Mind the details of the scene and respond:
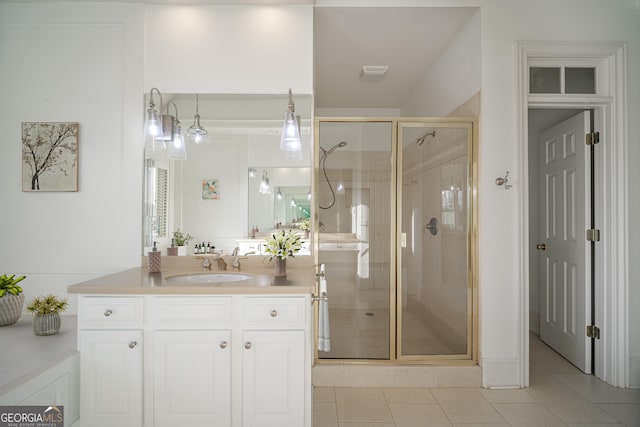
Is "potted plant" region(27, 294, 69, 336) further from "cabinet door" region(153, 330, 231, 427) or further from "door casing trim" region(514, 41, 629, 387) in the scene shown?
"door casing trim" region(514, 41, 629, 387)

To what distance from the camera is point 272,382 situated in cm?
188

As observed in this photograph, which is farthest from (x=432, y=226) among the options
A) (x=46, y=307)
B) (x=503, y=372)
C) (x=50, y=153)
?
(x=50, y=153)

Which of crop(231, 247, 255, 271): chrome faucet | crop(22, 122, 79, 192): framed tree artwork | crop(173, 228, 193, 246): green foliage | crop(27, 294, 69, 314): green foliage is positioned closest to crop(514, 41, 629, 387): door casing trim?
crop(231, 247, 255, 271): chrome faucet

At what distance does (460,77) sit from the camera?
9.98 feet

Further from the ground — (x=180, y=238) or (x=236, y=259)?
(x=180, y=238)

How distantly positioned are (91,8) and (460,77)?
2.87 metres

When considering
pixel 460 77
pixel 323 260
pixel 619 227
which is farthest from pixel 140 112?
pixel 619 227

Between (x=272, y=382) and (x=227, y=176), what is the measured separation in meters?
1.44

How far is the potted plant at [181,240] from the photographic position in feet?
8.52

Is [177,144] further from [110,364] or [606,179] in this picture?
[606,179]

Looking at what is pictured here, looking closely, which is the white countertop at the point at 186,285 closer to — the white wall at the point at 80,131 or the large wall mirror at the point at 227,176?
the large wall mirror at the point at 227,176

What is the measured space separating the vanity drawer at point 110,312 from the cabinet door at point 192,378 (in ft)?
0.51

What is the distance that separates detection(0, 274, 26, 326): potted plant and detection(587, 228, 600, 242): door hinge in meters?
4.05

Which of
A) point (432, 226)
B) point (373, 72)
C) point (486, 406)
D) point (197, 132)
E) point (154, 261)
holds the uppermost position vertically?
point (373, 72)
